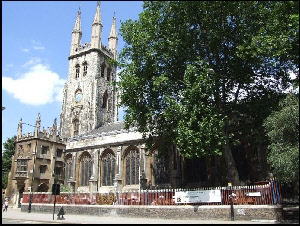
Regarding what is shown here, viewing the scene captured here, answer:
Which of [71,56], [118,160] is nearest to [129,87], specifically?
[118,160]

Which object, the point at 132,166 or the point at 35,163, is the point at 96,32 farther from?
the point at 132,166

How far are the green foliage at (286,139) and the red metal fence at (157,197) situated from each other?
1.25 meters

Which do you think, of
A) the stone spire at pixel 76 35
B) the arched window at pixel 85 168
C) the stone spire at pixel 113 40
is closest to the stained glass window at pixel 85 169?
the arched window at pixel 85 168

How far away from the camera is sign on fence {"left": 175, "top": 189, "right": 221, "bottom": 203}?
717 inches

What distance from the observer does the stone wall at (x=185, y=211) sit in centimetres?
1585

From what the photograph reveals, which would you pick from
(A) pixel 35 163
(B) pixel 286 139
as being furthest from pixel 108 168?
(B) pixel 286 139

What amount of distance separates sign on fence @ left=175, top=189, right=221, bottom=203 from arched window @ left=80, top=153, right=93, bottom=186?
1756 centimetres

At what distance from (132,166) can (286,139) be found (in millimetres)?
18423

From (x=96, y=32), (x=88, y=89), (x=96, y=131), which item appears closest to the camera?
(x=96, y=131)

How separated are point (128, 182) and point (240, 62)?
59.5 feet

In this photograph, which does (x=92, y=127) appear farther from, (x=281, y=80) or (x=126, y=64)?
(x=281, y=80)

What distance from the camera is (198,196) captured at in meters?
18.9

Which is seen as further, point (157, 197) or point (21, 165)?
point (21, 165)

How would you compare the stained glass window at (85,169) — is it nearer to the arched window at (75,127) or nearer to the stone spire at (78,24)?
the arched window at (75,127)
